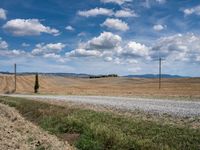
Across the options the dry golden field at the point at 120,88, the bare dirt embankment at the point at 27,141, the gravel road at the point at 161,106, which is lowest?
the dry golden field at the point at 120,88

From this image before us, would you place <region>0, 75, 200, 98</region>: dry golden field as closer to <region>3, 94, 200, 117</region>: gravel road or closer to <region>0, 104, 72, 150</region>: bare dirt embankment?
<region>3, 94, 200, 117</region>: gravel road

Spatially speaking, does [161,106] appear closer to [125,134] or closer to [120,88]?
[125,134]

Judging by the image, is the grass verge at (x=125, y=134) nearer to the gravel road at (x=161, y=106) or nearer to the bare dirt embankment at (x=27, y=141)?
the bare dirt embankment at (x=27, y=141)

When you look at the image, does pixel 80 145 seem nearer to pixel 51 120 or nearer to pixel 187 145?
pixel 187 145

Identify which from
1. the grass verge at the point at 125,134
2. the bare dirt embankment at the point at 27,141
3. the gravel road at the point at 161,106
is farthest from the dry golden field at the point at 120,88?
the bare dirt embankment at the point at 27,141

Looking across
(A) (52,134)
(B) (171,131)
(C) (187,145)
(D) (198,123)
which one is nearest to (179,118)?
(D) (198,123)

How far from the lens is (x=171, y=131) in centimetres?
1606

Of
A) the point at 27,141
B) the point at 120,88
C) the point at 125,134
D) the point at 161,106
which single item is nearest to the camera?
the point at 125,134

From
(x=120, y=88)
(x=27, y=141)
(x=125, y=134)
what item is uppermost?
(x=125, y=134)

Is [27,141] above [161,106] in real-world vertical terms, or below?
below

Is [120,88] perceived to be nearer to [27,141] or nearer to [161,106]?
[161,106]

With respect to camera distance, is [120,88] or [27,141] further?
[120,88]

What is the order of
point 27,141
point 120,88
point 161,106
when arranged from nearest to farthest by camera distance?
1. point 27,141
2. point 161,106
3. point 120,88

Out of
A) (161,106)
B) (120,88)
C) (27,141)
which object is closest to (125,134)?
(27,141)
